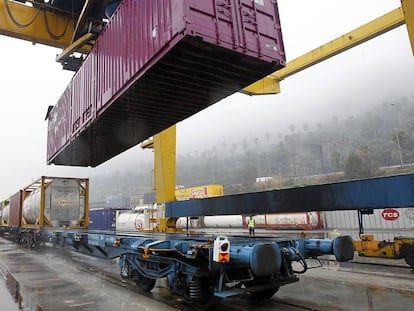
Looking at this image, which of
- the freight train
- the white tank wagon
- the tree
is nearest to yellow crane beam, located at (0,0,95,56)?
the white tank wagon

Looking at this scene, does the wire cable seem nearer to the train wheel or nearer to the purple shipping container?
the purple shipping container

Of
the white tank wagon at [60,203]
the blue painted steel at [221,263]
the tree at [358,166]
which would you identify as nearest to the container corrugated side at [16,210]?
the white tank wagon at [60,203]

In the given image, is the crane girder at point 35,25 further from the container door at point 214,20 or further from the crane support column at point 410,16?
the crane support column at point 410,16

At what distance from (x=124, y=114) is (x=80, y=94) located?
2240mm

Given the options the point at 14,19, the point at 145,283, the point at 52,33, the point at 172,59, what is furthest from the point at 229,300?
the point at 14,19

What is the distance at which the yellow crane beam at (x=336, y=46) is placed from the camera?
13.9 meters

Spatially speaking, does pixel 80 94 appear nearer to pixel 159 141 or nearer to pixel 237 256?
pixel 159 141

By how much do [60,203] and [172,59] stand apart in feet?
39.8

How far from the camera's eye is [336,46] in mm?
15617

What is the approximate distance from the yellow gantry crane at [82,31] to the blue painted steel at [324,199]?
338 cm

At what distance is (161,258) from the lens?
20.3 ft

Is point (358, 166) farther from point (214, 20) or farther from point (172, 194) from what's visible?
point (214, 20)

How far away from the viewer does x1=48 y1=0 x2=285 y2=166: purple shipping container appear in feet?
17.8

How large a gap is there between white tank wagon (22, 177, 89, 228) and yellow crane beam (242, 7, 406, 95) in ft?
30.1
